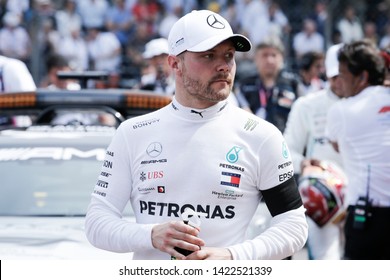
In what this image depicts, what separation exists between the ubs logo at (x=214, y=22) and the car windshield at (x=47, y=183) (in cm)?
216

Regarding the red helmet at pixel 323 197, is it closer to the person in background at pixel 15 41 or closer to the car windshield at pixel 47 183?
the car windshield at pixel 47 183

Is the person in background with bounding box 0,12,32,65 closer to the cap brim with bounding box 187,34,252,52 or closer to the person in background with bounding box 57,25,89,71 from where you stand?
the person in background with bounding box 57,25,89,71

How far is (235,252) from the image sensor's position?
334cm

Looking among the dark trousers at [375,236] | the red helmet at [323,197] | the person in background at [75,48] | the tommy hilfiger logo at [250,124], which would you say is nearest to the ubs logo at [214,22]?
the tommy hilfiger logo at [250,124]

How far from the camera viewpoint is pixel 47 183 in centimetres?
566

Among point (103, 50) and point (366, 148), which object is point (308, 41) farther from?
point (366, 148)

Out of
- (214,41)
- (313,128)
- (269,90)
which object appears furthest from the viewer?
(269,90)

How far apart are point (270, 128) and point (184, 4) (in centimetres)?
1806

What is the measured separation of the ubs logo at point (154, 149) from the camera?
3.55 metres

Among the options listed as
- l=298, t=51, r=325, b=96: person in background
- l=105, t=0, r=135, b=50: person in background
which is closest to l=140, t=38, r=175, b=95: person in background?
l=298, t=51, r=325, b=96: person in background

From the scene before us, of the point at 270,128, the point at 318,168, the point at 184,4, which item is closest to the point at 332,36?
the point at 184,4

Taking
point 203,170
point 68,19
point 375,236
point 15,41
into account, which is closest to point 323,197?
point 375,236

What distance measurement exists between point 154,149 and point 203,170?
208 millimetres

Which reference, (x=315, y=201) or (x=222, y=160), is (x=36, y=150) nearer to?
(x=315, y=201)
